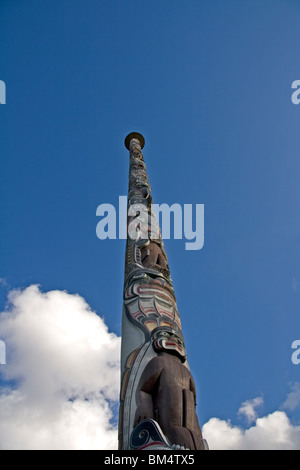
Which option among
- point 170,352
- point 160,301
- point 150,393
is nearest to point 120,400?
point 150,393

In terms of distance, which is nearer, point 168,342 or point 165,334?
point 168,342

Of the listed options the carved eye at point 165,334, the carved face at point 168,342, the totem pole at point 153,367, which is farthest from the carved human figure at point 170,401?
the carved eye at point 165,334

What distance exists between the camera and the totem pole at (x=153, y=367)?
3803 millimetres

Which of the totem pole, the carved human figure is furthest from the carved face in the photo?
the carved human figure

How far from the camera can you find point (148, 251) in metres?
7.96

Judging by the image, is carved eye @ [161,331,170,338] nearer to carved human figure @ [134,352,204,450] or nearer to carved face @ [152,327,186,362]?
carved face @ [152,327,186,362]

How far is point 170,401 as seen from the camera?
4105 millimetres

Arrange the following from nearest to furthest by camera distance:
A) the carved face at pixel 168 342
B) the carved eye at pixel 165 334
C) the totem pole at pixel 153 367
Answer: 1. the totem pole at pixel 153 367
2. the carved face at pixel 168 342
3. the carved eye at pixel 165 334

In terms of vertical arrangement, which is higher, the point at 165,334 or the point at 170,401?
the point at 165,334

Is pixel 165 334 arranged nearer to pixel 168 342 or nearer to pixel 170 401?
pixel 168 342

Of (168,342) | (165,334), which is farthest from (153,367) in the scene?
(165,334)

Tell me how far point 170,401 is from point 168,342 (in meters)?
0.98

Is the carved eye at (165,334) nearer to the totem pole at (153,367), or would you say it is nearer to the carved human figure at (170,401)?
the totem pole at (153,367)
